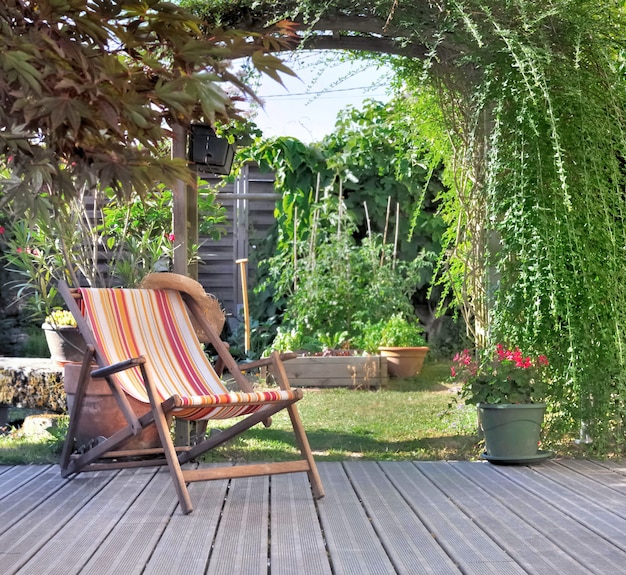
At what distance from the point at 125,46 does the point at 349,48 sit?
8.53ft

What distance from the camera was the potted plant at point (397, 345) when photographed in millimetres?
6570

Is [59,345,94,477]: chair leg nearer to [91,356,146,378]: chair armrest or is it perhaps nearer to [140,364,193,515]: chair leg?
[91,356,146,378]: chair armrest

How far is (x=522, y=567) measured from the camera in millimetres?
2221

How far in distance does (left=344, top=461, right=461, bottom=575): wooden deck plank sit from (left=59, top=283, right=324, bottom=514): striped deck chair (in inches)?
9.7

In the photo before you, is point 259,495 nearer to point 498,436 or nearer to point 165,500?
point 165,500

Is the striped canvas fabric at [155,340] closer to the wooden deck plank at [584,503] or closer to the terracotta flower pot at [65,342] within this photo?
the terracotta flower pot at [65,342]

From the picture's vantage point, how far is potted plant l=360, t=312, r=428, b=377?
6.57 meters

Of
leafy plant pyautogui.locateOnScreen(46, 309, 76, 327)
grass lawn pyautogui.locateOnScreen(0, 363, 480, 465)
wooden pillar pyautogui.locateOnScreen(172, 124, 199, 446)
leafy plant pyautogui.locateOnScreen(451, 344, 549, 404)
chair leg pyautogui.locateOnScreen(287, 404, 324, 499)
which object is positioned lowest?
grass lawn pyautogui.locateOnScreen(0, 363, 480, 465)

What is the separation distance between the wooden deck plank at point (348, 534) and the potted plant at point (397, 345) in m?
3.20

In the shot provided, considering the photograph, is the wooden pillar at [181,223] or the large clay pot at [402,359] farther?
the large clay pot at [402,359]

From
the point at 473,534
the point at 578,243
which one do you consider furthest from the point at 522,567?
the point at 578,243

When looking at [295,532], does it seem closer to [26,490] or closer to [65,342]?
[26,490]

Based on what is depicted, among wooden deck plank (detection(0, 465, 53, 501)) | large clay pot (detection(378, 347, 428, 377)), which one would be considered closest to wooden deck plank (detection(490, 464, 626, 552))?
wooden deck plank (detection(0, 465, 53, 501))

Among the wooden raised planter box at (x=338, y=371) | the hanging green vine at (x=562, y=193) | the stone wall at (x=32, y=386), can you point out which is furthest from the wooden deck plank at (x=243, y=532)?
the wooden raised planter box at (x=338, y=371)
